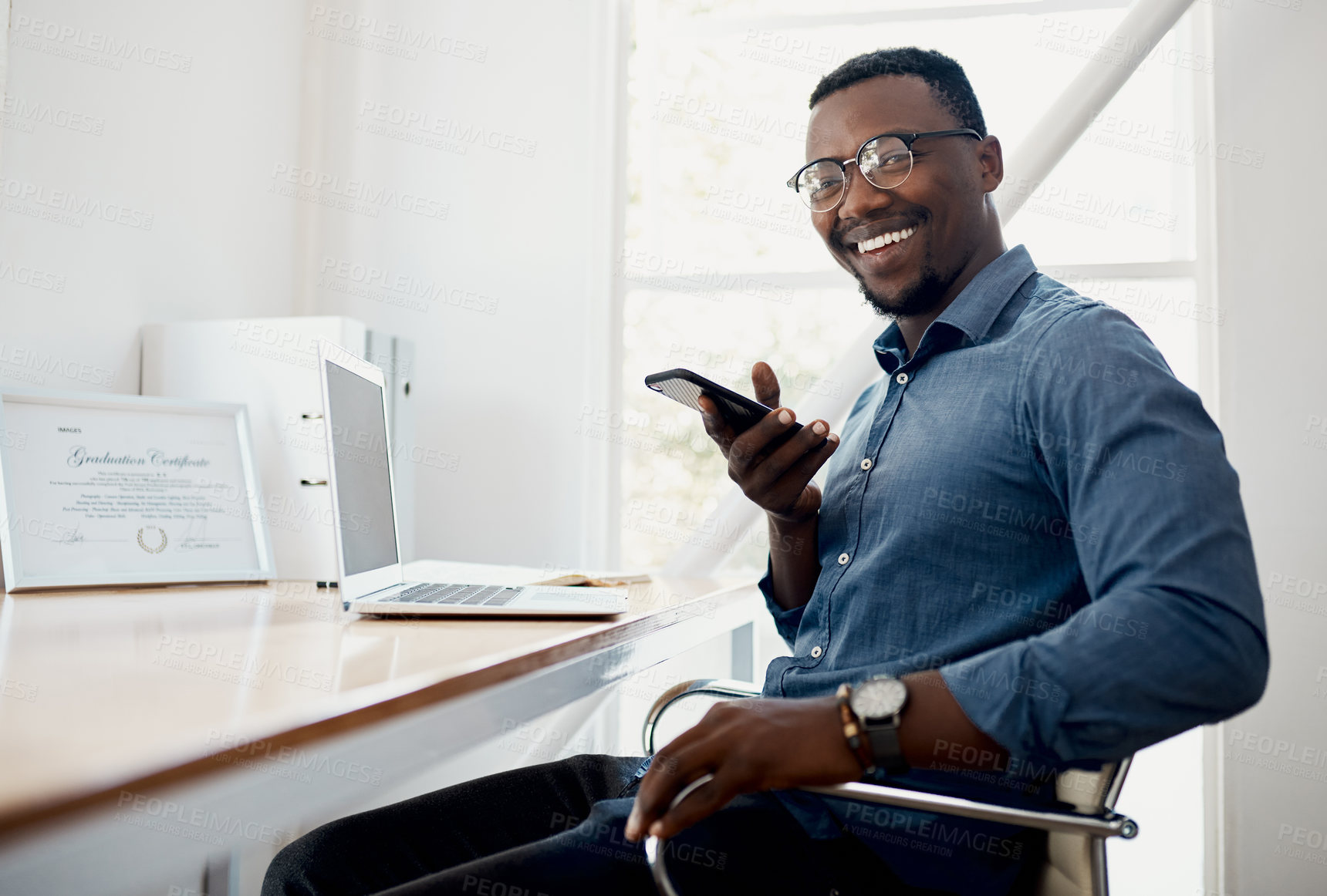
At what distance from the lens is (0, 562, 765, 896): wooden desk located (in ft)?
1.74

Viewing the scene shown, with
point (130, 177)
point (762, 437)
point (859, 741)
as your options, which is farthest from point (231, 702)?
point (130, 177)

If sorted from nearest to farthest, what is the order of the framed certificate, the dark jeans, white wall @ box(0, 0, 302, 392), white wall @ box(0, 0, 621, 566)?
the dark jeans, the framed certificate, white wall @ box(0, 0, 302, 392), white wall @ box(0, 0, 621, 566)

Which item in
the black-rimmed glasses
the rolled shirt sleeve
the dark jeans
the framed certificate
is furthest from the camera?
the framed certificate

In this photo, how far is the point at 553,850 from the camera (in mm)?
844

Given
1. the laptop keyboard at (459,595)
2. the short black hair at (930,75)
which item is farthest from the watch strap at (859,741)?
the short black hair at (930,75)

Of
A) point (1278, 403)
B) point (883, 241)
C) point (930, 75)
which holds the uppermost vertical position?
point (930, 75)

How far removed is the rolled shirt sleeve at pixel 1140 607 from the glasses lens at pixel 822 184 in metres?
0.55

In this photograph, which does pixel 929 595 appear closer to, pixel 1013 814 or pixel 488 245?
pixel 1013 814

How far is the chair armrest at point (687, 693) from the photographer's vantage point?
48.5 inches

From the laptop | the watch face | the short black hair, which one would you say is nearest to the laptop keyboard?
the laptop

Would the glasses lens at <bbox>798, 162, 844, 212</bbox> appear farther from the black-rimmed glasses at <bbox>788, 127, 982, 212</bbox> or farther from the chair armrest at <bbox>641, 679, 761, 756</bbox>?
the chair armrest at <bbox>641, 679, 761, 756</bbox>

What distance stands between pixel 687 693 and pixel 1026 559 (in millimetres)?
509

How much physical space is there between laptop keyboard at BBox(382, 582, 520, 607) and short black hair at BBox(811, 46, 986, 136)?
86cm

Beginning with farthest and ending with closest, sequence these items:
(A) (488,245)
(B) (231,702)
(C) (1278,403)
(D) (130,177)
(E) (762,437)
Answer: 1. (A) (488,245)
2. (C) (1278,403)
3. (D) (130,177)
4. (E) (762,437)
5. (B) (231,702)
